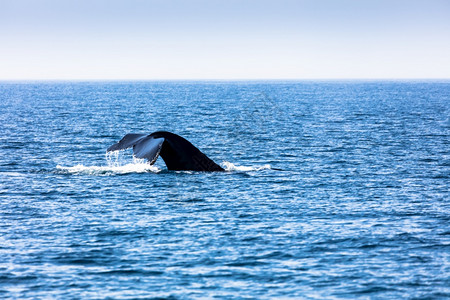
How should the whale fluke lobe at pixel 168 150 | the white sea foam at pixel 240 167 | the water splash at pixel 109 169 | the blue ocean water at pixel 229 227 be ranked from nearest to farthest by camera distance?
the blue ocean water at pixel 229 227 → the whale fluke lobe at pixel 168 150 → the water splash at pixel 109 169 → the white sea foam at pixel 240 167

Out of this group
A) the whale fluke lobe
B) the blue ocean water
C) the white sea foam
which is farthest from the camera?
the white sea foam

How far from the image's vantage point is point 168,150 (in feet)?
79.6

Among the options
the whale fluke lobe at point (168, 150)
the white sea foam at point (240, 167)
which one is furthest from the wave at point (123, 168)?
the whale fluke lobe at point (168, 150)

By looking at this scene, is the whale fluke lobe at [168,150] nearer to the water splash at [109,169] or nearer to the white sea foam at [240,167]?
the white sea foam at [240,167]

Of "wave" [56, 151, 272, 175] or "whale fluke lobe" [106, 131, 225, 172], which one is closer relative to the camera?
"whale fluke lobe" [106, 131, 225, 172]

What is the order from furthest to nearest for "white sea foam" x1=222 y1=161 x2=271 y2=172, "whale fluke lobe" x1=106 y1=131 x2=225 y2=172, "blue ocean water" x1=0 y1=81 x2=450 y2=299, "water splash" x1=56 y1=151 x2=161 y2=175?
1. "white sea foam" x1=222 y1=161 x2=271 y2=172
2. "water splash" x1=56 y1=151 x2=161 y2=175
3. "whale fluke lobe" x1=106 y1=131 x2=225 y2=172
4. "blue ocean water" x1=0 y1=81 x2=450 y2=299

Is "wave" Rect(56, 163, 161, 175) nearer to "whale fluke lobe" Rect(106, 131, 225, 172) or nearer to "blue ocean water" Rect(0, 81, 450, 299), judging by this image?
"blue ocean water" Rect(0, 81, 450, 299)

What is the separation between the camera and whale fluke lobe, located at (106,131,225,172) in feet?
70.2

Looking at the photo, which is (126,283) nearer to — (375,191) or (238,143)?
(375,191)

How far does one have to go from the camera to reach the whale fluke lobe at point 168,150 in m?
21.4

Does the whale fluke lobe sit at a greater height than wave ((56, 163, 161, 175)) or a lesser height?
Answer: greater

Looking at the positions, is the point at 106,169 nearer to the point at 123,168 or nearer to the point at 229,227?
the point at 123,168

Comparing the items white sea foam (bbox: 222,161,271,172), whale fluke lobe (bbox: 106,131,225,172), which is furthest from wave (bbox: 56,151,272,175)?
whale fluke lobe (bbox: 106,131,225,172)

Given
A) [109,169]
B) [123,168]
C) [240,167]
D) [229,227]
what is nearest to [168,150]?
[123,168]
